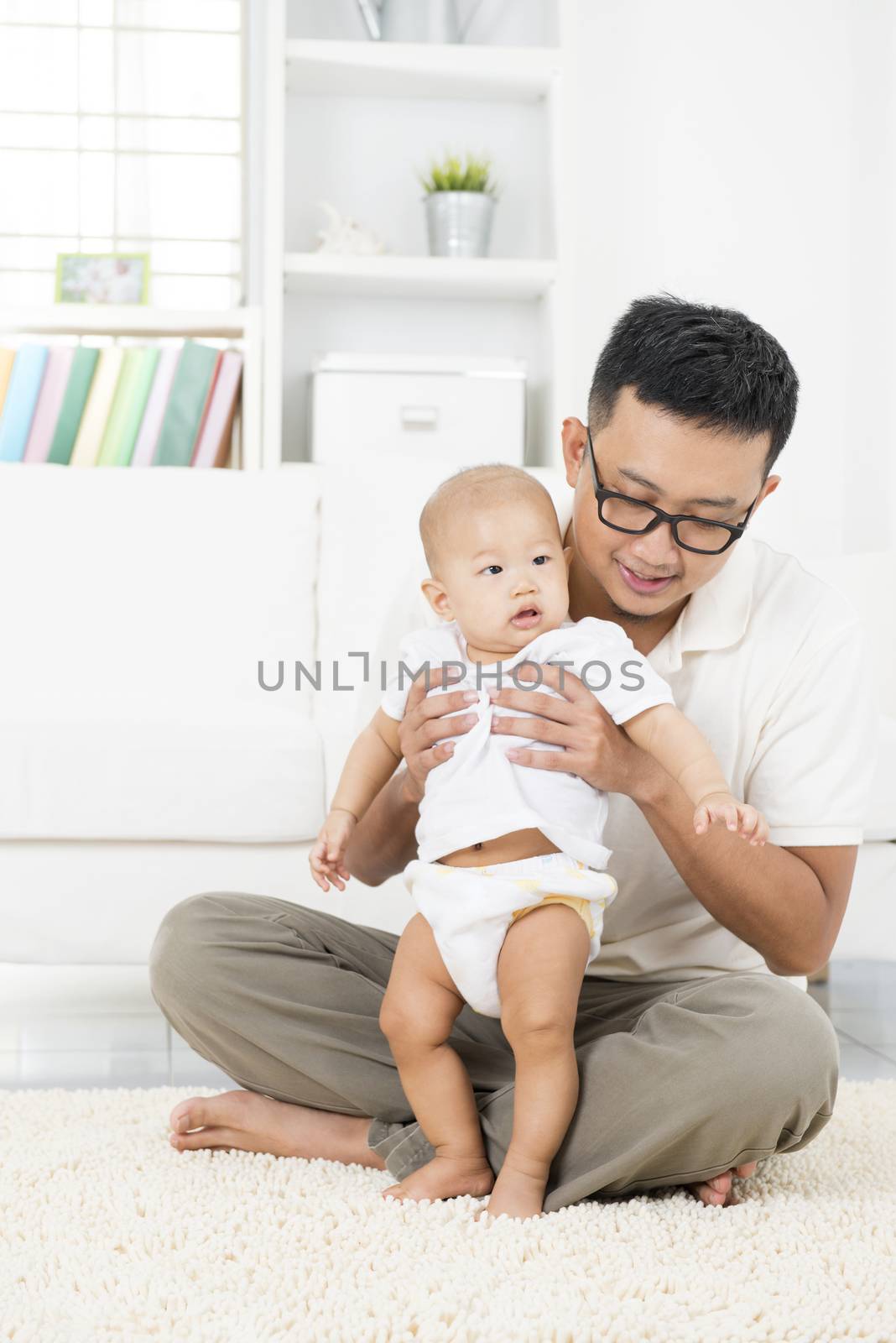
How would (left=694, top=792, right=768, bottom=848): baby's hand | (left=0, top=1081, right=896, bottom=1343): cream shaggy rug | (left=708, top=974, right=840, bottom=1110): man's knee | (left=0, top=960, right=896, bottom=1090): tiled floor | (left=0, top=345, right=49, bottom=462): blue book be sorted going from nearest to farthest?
(left=0, top=1081, right=896, bottom=1343): cream shaggy rug
(left=694, top=792, right=768, bottom=848): baby's hand
(left=708, top=974, right=840, bottom=1110): man's knee
(left=0, top=960, right=896, bottom=1090): tiled floor
(left=0, top=345, right=49, bottom=462): blue book

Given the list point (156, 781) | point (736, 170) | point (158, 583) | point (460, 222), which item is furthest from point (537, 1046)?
point (736, 170)

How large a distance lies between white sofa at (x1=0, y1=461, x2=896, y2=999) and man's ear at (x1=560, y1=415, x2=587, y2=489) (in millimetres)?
734

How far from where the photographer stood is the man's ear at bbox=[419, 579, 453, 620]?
52.5 inches

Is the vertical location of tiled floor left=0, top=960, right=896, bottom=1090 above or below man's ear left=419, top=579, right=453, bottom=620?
below

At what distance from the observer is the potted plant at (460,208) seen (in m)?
3.22

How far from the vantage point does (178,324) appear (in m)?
3.13

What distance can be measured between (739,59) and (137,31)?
1589 millimetres

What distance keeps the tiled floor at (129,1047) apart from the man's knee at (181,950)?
386 millimetres

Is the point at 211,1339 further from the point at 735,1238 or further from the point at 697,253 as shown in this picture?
the point at 697,253

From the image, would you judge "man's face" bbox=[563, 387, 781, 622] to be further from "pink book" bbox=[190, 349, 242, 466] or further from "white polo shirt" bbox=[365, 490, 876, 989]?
"pink book" bbox=[190, 349, 242, 466]

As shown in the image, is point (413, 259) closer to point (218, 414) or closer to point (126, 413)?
point (218, 414)

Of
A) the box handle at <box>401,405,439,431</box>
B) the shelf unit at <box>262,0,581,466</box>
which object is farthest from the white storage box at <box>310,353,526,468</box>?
the shelf unit at <box>262,0,581,466</box>

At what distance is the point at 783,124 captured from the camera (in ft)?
11.5

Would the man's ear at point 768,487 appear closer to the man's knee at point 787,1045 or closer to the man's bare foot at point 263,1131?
the man's knee at point 787,1045
